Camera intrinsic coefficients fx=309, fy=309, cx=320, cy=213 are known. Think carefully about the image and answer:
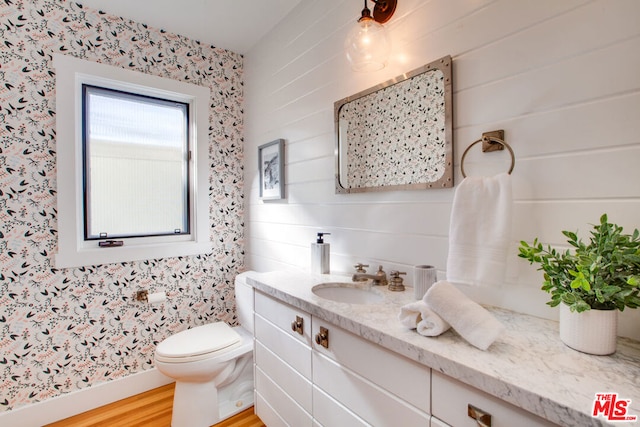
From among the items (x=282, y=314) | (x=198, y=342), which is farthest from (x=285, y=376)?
(x=198, y=342)

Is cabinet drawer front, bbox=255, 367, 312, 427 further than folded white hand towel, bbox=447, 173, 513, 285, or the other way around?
cabinet drawer front, bbox=255, 367, 312, 427

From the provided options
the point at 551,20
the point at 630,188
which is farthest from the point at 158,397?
the point at 551,20

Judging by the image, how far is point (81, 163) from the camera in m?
1.94

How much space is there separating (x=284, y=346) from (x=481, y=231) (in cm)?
98

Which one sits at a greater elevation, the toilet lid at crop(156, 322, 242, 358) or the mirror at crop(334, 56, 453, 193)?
the mirror at crop(334, 56, 453, 193)

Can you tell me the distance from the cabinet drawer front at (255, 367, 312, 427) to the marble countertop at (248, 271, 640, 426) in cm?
56

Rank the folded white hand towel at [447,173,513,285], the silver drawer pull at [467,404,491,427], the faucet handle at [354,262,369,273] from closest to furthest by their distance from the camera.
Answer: the silver drawer pull at [467,404,491,427]
the folded white hand towel at [447,173,513,285]
the faucet handle at [354,262,369,273]

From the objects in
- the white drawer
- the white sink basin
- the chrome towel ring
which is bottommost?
the white drawer

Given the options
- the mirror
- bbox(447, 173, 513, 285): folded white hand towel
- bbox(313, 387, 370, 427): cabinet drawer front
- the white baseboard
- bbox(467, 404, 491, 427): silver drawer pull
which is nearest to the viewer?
bbox(467, 404, 491, 427): silver drawer pull

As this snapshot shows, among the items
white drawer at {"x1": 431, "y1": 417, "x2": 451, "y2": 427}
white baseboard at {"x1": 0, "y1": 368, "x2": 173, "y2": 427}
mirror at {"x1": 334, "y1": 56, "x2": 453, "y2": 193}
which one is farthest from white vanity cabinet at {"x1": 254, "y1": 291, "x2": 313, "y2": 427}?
white baseboard at {"x1": 0, "y1": 368, "x2": 173, "y2": 427}

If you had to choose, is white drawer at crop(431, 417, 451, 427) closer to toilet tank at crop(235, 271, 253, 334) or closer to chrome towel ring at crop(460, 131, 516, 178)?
chrome towel ring at crop(460, 131, 516, 178)

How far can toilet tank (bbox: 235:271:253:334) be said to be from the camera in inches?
82.3

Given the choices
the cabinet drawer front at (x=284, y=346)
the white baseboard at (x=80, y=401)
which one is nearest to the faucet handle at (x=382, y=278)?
the cabinet drawer front at (x=284, y=346)

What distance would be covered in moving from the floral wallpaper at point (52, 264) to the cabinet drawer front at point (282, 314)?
0.98 m
